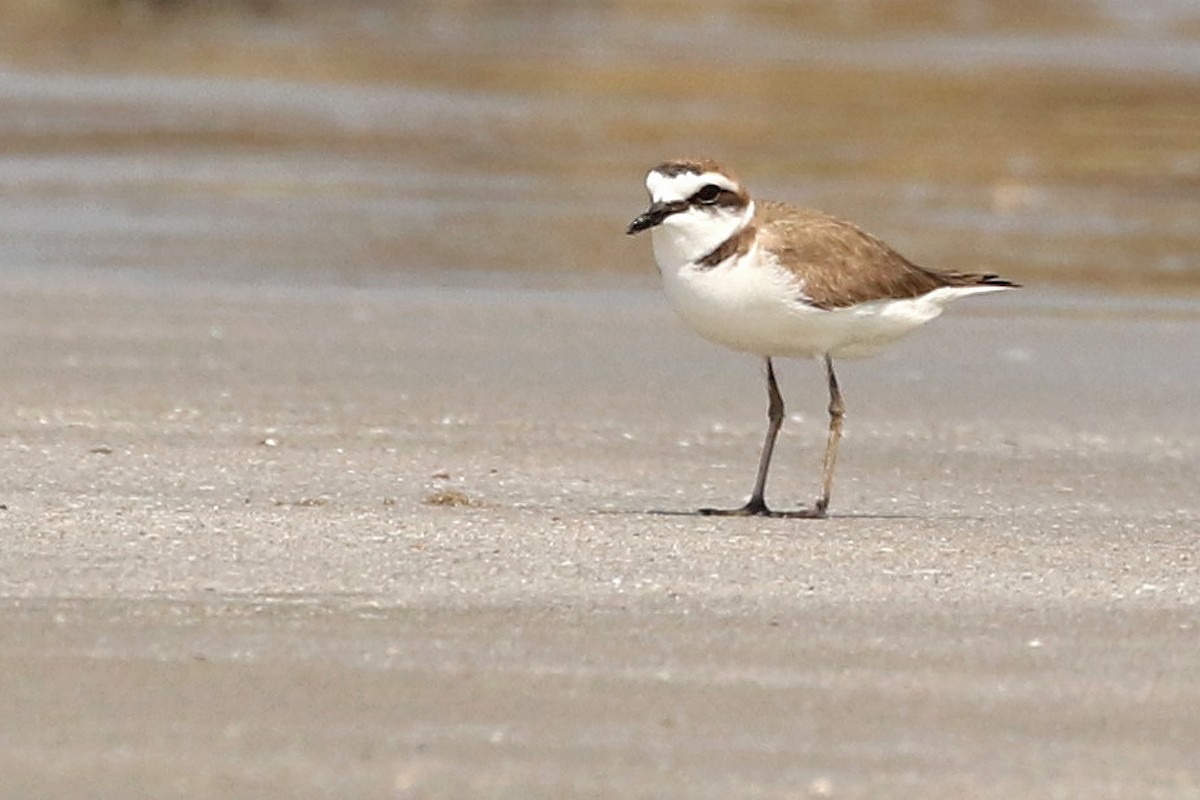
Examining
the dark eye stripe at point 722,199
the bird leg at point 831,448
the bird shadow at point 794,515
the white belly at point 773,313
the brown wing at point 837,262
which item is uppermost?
the dark eye stripe at point 722,199

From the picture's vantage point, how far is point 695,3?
36.1 meters

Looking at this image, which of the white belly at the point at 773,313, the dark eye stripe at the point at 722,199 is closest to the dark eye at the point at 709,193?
the dark eye stripe at the point at 722,199

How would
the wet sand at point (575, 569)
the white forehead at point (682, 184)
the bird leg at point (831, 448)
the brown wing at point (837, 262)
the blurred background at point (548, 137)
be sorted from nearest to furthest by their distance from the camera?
the wet sand at point (575, 569) < the white forehead at point (682, 184) < the brown wing at point (837, 262) < the bird leg at point (831, 448) < the blurred background at point (548, 137)

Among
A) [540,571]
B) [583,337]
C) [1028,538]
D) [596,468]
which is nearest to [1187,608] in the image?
[1028,538]

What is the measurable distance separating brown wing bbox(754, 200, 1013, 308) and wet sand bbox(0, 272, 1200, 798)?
66 cm

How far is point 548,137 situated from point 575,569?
13921mm

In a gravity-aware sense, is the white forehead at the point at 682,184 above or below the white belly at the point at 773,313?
above

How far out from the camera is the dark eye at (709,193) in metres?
7.40

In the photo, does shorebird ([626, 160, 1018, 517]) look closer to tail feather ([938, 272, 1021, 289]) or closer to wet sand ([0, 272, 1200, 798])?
tail feather ([938, 272, 1021, 289])

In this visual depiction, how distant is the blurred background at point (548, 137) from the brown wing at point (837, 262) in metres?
5.46

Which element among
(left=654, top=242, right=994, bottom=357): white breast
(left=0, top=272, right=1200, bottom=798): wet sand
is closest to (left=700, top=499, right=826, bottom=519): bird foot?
(left=0, top=272, right=1200, bottom=798): wet sand

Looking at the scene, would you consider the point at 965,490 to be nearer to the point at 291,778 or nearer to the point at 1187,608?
the point at 1187,608

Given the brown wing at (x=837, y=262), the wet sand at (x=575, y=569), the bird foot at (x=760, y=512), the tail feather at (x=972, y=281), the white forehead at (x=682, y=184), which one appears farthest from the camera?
the tail feather at (x=972, y=281)

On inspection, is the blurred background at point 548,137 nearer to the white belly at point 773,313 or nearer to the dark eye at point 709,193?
the white belly at point 773,313
